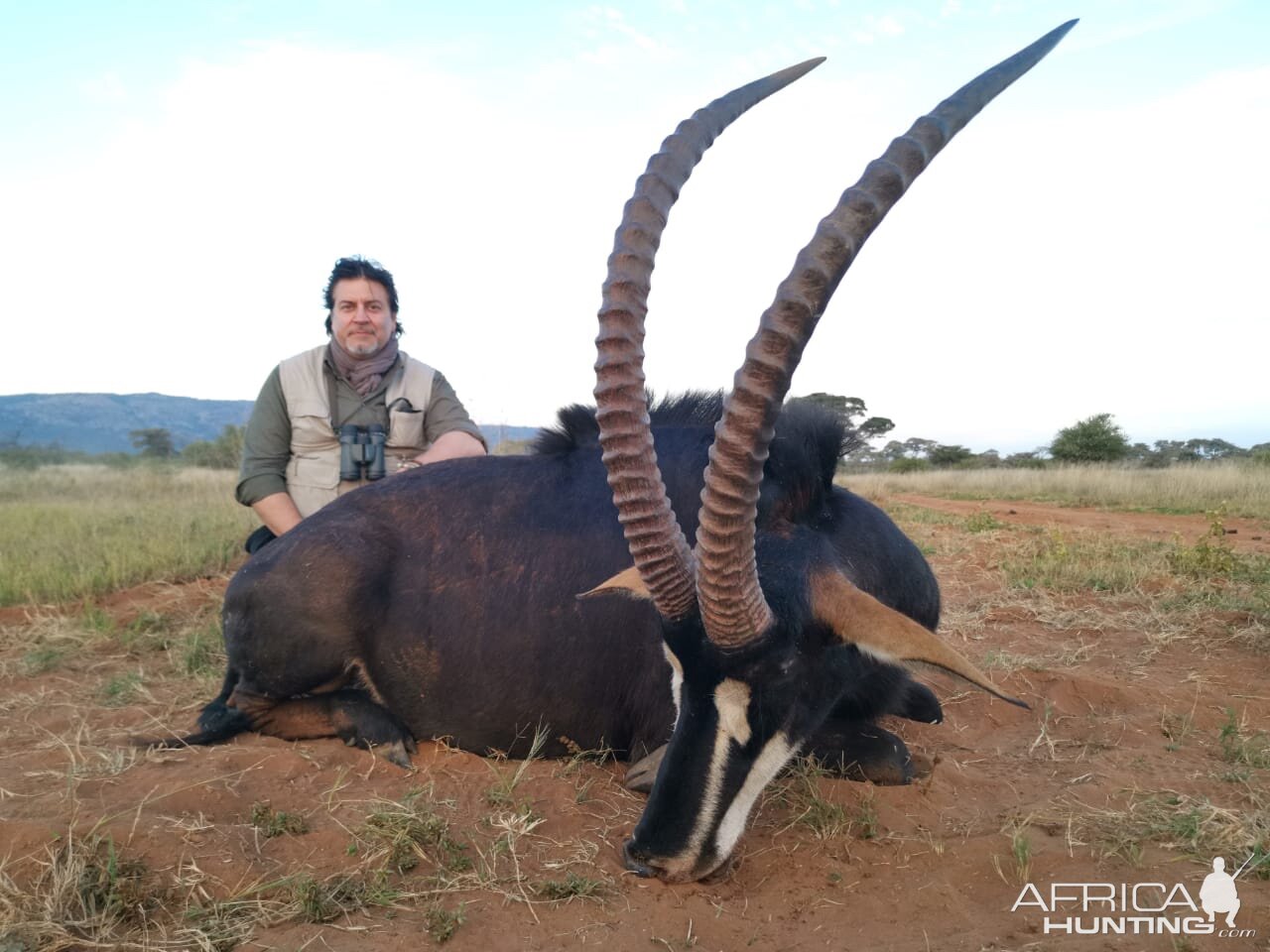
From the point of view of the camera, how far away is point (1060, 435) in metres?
35.0

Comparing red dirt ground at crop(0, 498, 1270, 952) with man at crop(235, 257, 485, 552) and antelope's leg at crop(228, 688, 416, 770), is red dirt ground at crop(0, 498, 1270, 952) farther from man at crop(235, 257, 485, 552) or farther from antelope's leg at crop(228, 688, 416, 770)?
man at crop(235, 257, 485, 552)

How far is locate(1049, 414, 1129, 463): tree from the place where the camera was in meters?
32.9

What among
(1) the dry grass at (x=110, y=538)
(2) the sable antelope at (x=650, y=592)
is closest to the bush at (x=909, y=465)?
(1) the dry grass at (x=110, y=538)

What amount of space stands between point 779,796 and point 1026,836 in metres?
0.94

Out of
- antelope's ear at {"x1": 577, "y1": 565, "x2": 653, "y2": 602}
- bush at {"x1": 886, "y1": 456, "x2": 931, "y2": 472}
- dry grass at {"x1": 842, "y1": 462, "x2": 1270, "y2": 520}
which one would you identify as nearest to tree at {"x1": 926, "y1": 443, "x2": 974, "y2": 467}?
bush at {"x1": 886, "y1": 456, "x2": 931, "y2": 472}

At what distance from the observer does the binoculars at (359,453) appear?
5980 mm

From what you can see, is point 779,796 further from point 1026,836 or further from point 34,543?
point 34,543

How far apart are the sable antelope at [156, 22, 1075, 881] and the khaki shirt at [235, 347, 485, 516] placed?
1538 millimetres

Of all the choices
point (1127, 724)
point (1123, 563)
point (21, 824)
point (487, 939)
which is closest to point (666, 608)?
point (487, 939)

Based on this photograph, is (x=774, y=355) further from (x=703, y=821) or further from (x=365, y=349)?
(x=365, y=349)

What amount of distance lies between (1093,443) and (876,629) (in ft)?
113

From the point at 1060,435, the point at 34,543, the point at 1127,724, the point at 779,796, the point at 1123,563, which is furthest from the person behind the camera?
the point at 1060,435

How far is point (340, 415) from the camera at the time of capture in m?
6.17

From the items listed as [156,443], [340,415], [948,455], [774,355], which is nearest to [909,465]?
[948,455]
